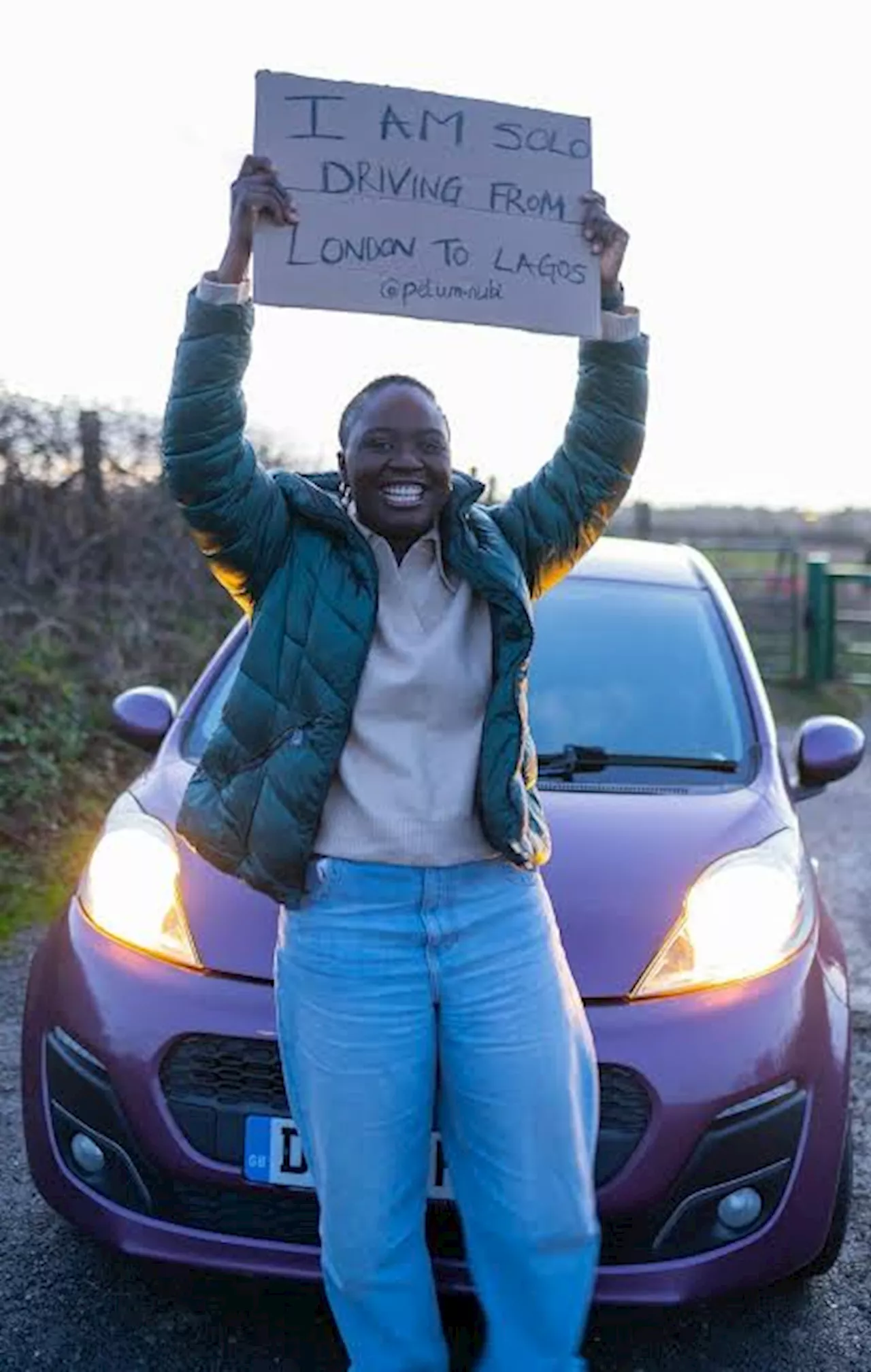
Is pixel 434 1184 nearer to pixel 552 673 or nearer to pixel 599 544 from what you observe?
pixel 552 673

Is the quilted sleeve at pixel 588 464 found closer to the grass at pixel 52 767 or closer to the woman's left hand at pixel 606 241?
the woman's left hand at pixel 606 241

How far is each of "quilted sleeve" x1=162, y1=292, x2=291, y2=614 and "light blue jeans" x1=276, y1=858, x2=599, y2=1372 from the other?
50cm

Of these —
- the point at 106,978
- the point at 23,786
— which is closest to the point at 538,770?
the point at 106,978

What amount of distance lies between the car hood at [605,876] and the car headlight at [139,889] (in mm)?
29

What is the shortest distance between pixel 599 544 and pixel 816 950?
1.82m

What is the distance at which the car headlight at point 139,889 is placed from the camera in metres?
2.74

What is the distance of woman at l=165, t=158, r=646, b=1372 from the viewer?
206cm

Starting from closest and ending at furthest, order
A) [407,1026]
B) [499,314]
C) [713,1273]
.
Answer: [407,1026] → [499,314] → [713,1273]

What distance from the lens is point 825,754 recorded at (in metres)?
3.58

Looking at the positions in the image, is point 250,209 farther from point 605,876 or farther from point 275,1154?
point 275,1154

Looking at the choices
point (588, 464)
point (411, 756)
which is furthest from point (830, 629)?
point (411, 756)

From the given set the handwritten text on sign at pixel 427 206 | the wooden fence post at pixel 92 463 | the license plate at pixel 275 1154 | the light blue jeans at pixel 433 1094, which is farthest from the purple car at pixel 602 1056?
the wooden fence post at pixel 92 463

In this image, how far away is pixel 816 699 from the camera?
12711 millimetres

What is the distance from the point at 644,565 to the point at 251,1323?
7.71ft
